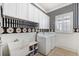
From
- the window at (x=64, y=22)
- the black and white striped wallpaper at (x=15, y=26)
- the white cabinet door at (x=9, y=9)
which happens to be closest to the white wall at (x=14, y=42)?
the black and white striped wallpaper at (x=15, y=26)

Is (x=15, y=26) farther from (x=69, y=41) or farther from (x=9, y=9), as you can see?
(x=69, y=41)

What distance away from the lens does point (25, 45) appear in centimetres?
76

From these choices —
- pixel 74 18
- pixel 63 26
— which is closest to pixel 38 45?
pixel 63 26

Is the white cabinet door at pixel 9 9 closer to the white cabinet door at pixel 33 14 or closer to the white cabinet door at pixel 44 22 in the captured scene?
the white cabinet door at pixel 33 14

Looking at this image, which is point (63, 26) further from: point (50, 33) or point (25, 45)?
point (25, 45)

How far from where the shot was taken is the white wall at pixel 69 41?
0.94 meters

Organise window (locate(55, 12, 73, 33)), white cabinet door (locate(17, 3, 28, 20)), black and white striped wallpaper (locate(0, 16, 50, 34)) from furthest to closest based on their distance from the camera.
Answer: window (locate(55, 12, 73, 33)) < white cabinet door (locate(17, 3, 28, 20)) < black and white striped wallpaper (locate(0, 16, 50, 34))

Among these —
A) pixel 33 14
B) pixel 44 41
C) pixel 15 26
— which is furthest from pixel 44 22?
pixel 15 26

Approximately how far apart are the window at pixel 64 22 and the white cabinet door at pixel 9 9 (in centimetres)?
64

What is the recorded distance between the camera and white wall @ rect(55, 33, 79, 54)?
36.9 inches

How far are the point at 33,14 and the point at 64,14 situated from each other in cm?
51

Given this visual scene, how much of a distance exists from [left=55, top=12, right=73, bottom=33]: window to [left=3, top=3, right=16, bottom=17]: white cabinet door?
641mm

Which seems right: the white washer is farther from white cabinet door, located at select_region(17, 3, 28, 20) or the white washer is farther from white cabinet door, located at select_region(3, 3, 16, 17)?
white cabinet door, located at select_region(3, 3, 16, 17)

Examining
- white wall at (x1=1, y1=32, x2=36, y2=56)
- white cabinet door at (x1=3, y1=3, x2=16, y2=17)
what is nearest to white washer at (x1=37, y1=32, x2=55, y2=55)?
white wall at (x1=1, y1=32, x2=36, y2=56)
